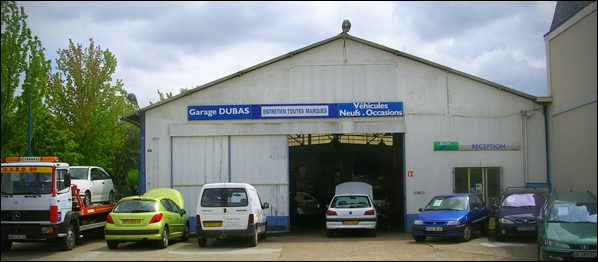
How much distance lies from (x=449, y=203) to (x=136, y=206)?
959 cm

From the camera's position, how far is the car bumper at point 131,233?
540 inches

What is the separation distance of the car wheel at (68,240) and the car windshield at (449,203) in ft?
35.0

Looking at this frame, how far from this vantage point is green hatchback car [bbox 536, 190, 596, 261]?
1048 cm

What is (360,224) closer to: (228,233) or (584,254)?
(228,233)

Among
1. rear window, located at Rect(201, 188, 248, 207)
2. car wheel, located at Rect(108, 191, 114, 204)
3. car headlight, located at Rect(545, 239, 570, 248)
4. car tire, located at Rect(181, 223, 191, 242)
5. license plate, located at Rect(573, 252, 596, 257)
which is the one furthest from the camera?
car wheel, located at Rect(108, 191, 114, 204)

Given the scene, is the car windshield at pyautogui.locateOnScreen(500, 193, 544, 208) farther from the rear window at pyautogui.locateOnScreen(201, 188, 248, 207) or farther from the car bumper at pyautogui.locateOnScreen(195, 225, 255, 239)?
the rear window at pyautogui.locateOnScreen(201, 188, 248, 207)

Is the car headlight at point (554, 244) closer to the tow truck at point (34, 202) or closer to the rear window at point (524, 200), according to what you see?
the rear window at point (524, 200)

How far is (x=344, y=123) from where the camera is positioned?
1881 centimetres

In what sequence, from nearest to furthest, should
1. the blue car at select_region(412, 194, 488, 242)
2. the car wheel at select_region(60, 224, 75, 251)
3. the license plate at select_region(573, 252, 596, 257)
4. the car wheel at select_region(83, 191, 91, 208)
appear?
the license plate at select_region(573, 252, 596, 257) → the car wheel at select_region(60, 224, 75, 251) → the blue car at select_region(412, 194, 488, 242) → the car wheel at select_region(83, 191, 91, 208)

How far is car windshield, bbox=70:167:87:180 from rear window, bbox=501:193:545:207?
523 inches

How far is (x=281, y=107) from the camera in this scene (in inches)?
744

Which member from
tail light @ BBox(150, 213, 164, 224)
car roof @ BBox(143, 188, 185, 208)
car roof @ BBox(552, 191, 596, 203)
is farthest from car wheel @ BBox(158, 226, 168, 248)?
car roof @ BBox(552, 191, 596, 203)

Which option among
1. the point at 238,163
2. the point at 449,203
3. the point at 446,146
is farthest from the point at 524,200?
the point at 238,163

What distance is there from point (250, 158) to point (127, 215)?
19.6ft
